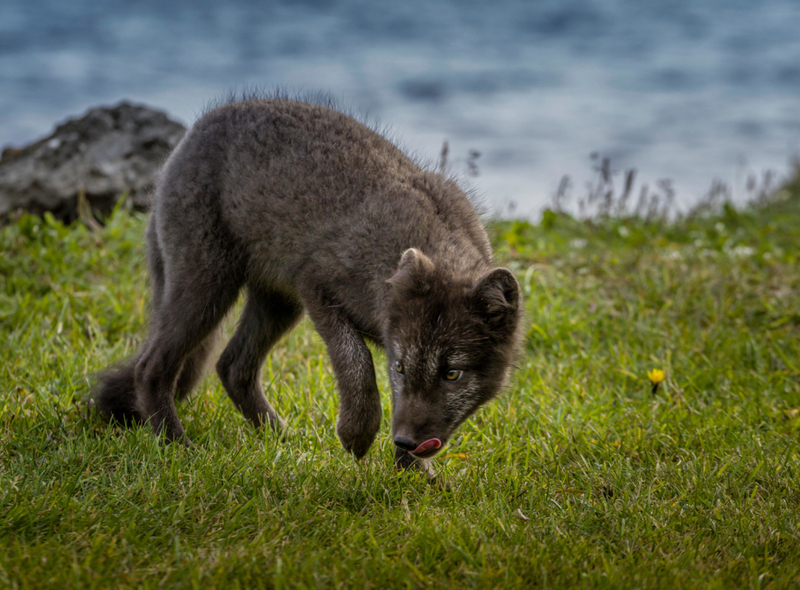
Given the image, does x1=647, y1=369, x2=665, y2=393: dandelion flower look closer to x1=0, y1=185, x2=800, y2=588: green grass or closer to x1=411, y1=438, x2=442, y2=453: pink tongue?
x1=0, y1=185, x2=800, y2=588: green grass

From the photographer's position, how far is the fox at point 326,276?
3408 mm

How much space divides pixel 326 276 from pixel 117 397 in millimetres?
1582

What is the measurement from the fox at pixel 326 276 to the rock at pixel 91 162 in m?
4.23

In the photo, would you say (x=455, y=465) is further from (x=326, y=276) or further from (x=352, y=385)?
(x=326, y=276)

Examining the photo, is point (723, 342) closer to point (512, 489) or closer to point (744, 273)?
point (744, 273)

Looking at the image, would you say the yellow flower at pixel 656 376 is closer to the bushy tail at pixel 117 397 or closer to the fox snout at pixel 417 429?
the fox snout at pixel 417 429

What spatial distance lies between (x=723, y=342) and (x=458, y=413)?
3338 mm

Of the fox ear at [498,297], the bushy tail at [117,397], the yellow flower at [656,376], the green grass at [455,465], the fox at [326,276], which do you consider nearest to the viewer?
the green grass at [455,465]

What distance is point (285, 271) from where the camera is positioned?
3.98 meters

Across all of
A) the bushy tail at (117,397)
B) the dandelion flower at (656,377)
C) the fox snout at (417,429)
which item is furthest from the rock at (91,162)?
the dandelion flower at (656,377)

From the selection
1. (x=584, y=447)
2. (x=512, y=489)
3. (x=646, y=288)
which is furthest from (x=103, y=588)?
(x=646, y=288)

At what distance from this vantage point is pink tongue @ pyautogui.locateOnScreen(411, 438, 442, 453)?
11.1 ft

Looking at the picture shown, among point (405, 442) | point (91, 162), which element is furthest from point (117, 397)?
point (91, 162)

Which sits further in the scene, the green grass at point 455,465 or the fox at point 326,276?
the fox at point 326,276
